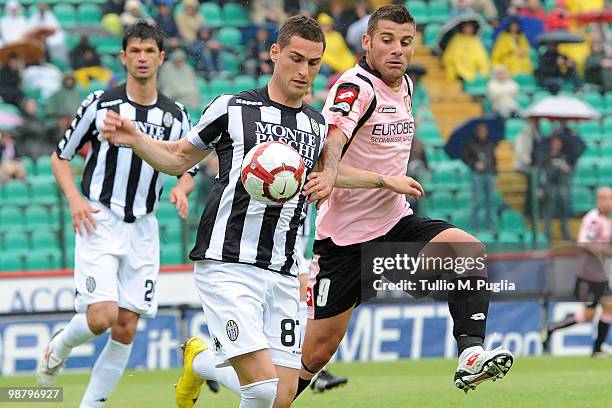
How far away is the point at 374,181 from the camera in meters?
7.03

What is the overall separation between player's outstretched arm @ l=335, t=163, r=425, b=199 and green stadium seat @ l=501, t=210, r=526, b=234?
744cm

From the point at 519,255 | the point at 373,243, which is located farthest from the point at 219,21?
the point at 373,243

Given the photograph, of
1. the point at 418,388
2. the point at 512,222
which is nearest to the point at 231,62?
the point at 512,222

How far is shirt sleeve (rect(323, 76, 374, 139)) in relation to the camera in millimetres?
7063

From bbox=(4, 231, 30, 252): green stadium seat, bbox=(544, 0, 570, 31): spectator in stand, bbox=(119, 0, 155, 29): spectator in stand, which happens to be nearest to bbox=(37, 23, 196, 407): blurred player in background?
bbox=(4, 231, 30, 252): green stadium seat

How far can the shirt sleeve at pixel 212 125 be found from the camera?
6387mm

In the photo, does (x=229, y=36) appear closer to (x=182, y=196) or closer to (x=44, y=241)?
(x=44, y=241)

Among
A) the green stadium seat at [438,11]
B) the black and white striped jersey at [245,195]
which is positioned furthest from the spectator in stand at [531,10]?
the black and white striped jersey at [245,195]

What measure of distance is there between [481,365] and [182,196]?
110 inches

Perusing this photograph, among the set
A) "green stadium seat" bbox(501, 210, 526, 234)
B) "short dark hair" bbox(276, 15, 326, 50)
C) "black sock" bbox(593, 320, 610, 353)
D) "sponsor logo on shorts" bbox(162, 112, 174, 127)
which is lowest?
"black sock" bbox(593, 320, 610, 353)

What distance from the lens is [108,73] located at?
17922 millimetres

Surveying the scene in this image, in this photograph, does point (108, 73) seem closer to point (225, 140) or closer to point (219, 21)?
point (219, 21)

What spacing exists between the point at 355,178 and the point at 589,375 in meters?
4.98

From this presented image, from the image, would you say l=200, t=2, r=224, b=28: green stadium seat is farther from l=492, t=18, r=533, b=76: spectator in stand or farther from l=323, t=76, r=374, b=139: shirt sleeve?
l=323, t=76, r=374, b=139: shirt sleeve
